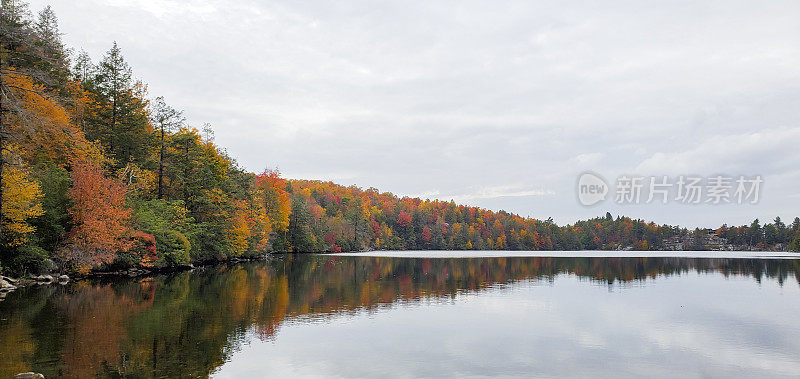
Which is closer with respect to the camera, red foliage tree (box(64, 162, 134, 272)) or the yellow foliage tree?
the yellow foliage tree

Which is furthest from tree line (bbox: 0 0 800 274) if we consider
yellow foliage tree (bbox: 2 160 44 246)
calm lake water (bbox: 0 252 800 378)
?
calm lake water (bbox: 0 252 800 378)

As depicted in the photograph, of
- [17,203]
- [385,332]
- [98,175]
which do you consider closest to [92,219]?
[98,175]

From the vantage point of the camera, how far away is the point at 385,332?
2141 cm

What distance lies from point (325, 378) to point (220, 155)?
59806mm

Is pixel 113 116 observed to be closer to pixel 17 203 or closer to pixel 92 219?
pixel 92 219

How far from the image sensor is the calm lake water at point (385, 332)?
15.8 metres

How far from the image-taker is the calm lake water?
1579cm

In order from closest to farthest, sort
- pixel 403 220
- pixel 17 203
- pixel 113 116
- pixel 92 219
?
pixel 17 203, pixel 92 219, pixel 113 116, pixel 403 220

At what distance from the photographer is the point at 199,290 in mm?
34562

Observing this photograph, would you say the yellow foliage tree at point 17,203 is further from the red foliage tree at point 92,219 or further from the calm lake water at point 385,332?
the red foliage tree at point 92,219

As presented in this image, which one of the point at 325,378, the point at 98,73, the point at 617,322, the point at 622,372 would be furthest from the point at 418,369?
the point at 98,73

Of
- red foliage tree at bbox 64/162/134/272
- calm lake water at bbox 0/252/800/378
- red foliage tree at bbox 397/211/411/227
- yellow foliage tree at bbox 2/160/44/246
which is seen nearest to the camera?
calm lake water at bbox 0/252/800/378

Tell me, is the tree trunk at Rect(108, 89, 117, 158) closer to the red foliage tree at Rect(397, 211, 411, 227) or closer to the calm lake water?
the calm lake water

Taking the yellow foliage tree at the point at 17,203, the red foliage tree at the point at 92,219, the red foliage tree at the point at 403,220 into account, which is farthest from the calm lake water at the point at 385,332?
the red foliage tree at the point at 403,220
